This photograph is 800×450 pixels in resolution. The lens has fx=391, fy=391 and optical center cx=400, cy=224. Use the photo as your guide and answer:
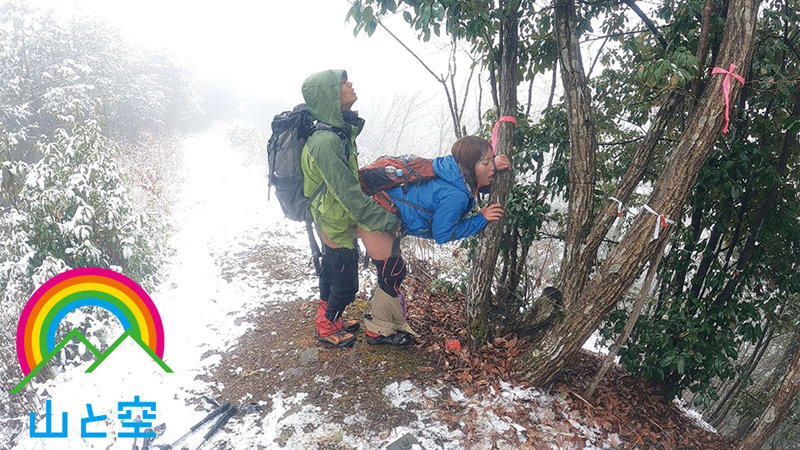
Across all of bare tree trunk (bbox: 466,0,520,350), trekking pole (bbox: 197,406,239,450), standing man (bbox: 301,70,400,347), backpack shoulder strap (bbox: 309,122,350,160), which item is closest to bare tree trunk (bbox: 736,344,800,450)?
bare tree trunk (bbox: 466,0,520,350)

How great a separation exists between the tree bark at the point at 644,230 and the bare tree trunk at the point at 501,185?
1.66 feet

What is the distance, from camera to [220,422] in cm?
292

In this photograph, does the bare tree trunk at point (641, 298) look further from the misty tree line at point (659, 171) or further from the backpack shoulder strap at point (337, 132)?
the backpack shoulder strap at point (337, 132)

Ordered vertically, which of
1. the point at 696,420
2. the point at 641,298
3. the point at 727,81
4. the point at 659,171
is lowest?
the point at 696,420

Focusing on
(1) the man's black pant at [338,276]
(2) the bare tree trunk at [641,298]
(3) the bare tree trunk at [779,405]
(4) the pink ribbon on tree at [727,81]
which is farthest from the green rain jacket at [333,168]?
(3) the bare tree trunk at [779,405]

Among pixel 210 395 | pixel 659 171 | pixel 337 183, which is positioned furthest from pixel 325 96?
pixel 659 171

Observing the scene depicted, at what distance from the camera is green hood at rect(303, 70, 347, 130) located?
2.84 m

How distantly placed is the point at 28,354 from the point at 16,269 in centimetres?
188

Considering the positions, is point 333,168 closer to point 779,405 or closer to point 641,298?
point 641,298

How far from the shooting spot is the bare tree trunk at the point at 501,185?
9.67 ft

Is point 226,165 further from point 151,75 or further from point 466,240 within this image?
point 466,240

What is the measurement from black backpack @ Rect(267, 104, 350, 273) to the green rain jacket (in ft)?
0.15

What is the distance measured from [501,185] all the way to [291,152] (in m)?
1.62

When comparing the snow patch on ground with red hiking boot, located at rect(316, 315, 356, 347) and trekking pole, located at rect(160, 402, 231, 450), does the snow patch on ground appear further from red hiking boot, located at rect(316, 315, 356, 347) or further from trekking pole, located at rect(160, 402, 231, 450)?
trekking pole, located at rect(160, 402, 231, 450)
